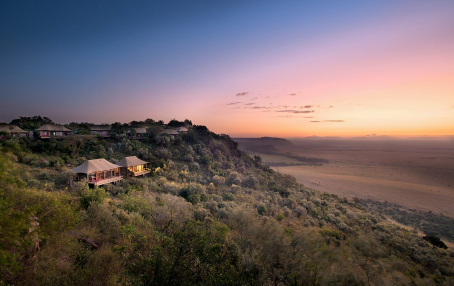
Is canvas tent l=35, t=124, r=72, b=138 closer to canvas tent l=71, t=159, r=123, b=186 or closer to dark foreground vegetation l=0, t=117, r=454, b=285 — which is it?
canvas tent l=71, t=159, r=123, b=186

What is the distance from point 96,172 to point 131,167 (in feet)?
15.5

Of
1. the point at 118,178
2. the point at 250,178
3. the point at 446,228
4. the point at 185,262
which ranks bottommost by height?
the point at 446,228

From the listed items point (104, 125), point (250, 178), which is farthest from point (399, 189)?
point (104, 125)

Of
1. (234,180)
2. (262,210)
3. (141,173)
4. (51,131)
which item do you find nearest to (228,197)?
(262,210)

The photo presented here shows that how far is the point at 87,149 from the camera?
87.4 feet

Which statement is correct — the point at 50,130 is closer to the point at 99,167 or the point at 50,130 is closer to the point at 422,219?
the point at 99,167

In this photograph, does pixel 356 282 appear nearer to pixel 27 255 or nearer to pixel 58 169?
pixel 27 255

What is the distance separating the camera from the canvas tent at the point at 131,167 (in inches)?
830

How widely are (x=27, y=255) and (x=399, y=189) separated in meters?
A: 43.5

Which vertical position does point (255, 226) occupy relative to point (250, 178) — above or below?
above

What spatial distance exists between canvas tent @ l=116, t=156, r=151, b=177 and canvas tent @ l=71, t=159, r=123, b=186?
70.4 inches

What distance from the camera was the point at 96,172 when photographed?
17.0 metres

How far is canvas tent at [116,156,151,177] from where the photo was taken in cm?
2109

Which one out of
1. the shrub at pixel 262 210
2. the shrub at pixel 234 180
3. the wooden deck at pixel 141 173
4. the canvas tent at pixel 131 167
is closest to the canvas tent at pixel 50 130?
the canvas tent at pixel 131 167
